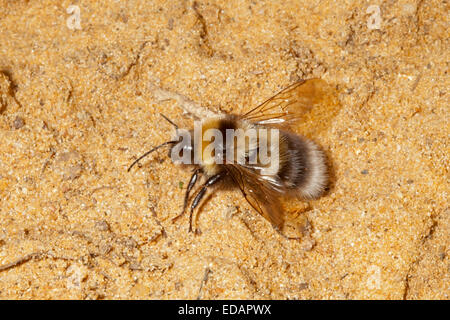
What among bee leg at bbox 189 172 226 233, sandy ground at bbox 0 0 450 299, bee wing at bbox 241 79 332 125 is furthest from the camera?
bee wing at bbox 241 79 332 125

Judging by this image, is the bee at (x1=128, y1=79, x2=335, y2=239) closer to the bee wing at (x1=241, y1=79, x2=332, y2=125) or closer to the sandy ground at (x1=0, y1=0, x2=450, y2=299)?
the bee wing at (x1=241, y1=79, x2=332, y2=125)

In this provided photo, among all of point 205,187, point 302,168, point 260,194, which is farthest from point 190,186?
point 302,168

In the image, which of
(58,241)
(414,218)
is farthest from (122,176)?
(414,218)

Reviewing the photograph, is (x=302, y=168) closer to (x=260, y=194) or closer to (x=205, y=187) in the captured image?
(x=260, y=194)

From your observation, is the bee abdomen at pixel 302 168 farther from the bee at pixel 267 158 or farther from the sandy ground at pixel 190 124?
the sandy ground at pixel 190 124

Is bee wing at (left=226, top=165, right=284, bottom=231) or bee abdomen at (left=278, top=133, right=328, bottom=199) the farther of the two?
bee abdomen at (left=278, top=133, right=328, bottom=199)

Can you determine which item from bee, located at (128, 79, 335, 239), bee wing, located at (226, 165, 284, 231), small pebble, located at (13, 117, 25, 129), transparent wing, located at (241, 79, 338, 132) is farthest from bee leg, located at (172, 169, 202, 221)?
small pebble, located at (13, 117, 25, 129)

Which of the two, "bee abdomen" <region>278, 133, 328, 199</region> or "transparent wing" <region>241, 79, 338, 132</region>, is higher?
"transparent wing" <region>241, 79, 338, 132</region>
